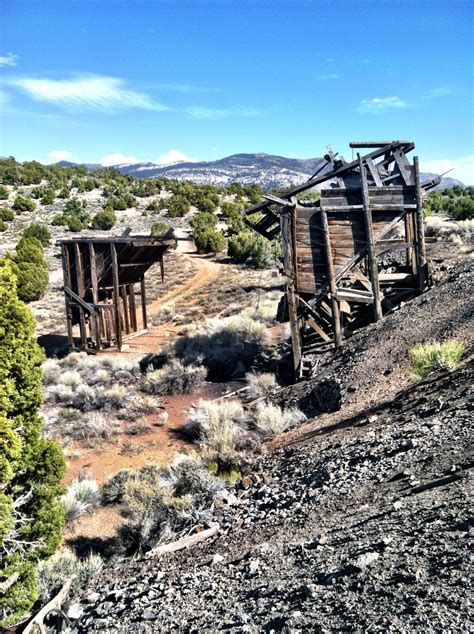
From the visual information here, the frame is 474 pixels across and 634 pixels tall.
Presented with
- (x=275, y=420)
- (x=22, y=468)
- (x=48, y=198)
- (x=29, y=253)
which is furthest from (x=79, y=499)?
(x=48, y=198)

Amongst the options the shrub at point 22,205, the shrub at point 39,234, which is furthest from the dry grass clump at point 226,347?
the shrub at point 22,205

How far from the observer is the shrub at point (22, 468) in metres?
5.56

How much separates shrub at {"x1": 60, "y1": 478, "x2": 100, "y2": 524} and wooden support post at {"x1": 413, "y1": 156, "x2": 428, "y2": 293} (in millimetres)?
8785

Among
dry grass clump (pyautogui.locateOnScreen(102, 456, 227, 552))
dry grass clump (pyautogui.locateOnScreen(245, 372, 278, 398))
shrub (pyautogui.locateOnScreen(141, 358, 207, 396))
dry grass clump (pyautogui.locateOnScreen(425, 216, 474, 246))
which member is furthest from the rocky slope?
dry grass clump (pyautogui.locateOnScreen(425, 216, 474, 246))

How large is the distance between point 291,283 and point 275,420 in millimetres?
3746

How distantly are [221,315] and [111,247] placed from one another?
679cm

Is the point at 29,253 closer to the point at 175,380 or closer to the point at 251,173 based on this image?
the point at 175,380

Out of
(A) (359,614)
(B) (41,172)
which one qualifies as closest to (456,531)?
(A) (359,614)

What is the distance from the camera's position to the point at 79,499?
8531 mm

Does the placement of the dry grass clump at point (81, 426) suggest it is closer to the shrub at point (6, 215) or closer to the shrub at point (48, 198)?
the shrub at point (6, 215)

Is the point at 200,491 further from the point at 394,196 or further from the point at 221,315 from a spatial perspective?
the point at 221,315

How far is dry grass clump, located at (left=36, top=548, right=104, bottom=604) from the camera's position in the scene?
6.15 meters

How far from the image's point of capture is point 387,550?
430cm

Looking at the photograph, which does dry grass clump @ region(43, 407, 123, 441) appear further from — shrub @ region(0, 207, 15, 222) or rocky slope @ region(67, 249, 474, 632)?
shrub @ region(0, 207, 15, 222)
